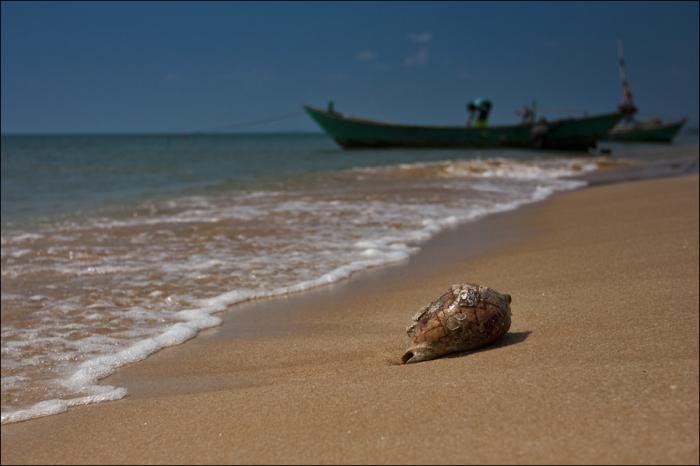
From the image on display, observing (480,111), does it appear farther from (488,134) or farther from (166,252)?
(166,252)

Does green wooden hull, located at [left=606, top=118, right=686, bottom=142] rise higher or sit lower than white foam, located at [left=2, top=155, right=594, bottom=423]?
higher

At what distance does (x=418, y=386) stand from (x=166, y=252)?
518 cm

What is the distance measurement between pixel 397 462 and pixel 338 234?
6041 mm

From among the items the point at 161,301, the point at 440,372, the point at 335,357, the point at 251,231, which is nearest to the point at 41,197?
the point at 251,231

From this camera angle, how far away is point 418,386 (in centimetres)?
275

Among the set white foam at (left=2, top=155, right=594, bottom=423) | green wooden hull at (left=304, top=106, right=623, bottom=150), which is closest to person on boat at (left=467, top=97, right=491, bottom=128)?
green wooden hull at (left=304, top=106, right=623, bottom=150)

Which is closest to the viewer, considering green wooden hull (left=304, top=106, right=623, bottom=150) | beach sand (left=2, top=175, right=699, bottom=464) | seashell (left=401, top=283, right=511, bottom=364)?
beach sand (left=2, top=175, right=699, bottom=464)

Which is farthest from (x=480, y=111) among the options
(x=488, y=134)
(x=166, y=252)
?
(x=166, y=252)

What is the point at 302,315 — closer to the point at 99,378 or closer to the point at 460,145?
the point at 99,378

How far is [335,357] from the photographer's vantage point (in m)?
3.77

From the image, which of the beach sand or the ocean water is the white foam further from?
the beach sand

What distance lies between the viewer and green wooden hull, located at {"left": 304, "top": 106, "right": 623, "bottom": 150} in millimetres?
30828

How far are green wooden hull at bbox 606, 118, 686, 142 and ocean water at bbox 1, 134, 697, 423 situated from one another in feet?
87.0

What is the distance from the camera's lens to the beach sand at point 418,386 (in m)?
2.20
